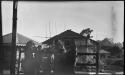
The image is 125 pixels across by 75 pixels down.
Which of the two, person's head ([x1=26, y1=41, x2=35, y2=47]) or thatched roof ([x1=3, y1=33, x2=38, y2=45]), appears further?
person's head ([x1=26, y1=41, x2=35, y2=47])

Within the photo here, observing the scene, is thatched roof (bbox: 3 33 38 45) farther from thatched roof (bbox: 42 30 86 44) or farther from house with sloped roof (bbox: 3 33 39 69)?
thatched roof (bbox: 42 30 86 44)

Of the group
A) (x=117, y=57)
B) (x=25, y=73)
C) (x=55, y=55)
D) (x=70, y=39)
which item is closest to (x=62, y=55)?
(x=55, y=55)

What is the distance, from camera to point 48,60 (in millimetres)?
2916

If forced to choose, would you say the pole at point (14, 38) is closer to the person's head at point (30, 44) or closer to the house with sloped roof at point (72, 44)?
the person's head at point (30, 44)

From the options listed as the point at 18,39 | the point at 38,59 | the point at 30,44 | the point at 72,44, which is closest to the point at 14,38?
the point at 18,39

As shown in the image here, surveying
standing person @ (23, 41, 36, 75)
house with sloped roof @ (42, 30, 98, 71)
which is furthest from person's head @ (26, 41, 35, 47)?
house with sloped roof @ (42, 30, 98, 71)

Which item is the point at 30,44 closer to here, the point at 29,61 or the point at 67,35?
the point at 29,61

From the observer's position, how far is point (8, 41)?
2654mm

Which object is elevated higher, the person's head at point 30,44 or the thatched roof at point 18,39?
the thatched roof at point 18,39

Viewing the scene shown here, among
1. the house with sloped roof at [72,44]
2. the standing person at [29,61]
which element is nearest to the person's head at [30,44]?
the standing person at [29,61]

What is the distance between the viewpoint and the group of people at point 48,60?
9.25 ft

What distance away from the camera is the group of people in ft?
9.25

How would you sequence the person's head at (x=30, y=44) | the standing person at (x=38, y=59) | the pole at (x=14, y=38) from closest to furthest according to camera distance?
the pole at (x=14, y=38)
the person's head at (x=30, y=44)
the standing person at (x=38, y=59)

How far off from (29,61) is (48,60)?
0.37 m
